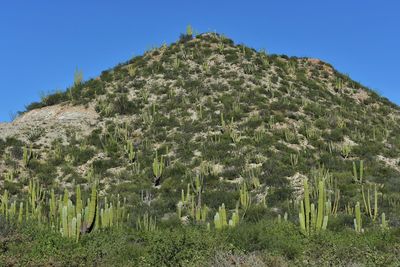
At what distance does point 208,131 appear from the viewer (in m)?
25.2

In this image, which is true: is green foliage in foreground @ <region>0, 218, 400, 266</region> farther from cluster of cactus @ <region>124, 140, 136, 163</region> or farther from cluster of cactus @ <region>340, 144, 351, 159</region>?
cluster of cactus @ <region>124, 140, 136, 163</region>

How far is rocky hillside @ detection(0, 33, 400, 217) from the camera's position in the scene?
2020 centimetres

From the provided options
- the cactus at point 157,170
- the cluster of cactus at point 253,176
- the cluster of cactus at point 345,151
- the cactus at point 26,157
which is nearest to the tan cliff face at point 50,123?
the cactus at point 26,157

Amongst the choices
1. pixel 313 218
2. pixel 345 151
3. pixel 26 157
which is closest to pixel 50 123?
pixel 26 157

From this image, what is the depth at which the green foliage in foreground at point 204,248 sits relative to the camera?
8.84 m

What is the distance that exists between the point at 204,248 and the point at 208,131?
15653 millimetres

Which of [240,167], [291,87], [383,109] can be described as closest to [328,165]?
[240,167]

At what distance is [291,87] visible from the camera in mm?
31156

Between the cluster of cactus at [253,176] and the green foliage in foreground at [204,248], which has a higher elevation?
the cluster of cactus at [253,176]

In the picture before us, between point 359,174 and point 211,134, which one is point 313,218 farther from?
point 211,134

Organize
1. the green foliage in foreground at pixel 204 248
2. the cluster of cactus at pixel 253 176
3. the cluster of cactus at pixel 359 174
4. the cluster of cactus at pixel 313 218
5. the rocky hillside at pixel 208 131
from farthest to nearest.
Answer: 1. the rocky hillside at pixel 208 131
2. the cluster of cactus at pixel 253 176
3. the cluster of cactus at pixel 359 174
4. the cluster of cactus at pixel 313 218
5. the green foliage in foreground at pixel 204 248

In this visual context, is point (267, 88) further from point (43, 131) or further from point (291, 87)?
point (43, 131)

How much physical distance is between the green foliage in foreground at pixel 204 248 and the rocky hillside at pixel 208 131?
586 centimetres

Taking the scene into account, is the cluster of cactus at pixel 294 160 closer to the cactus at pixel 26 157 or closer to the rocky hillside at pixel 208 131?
the rocky hillside at pixel 208 131
